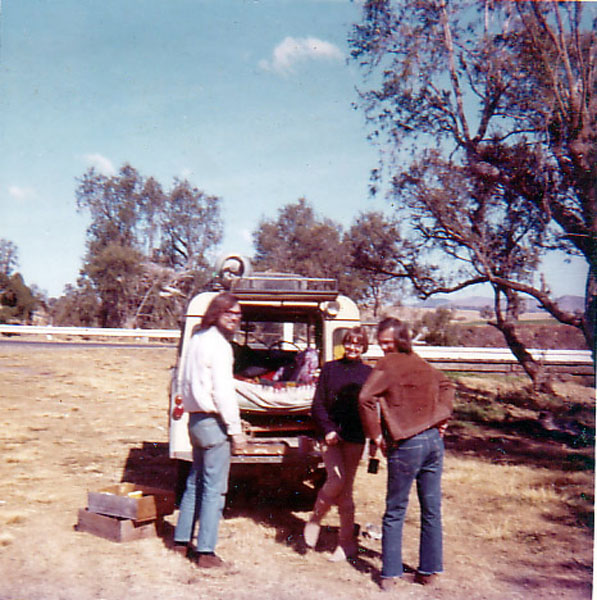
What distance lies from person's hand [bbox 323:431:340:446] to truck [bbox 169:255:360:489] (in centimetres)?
93

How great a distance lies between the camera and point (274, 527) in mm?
5988

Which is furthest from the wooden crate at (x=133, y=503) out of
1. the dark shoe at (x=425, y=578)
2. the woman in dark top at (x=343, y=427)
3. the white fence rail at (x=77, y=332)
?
the white fence rail at (x=77, y=332)

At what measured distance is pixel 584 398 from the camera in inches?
576

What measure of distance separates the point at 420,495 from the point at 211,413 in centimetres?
156

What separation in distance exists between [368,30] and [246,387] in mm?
7496

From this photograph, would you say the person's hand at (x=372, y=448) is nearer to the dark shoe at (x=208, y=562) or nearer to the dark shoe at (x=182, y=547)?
the dark shoe at (x=208, y=562)

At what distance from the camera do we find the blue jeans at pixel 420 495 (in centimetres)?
443

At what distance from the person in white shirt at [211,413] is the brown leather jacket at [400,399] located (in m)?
0.95

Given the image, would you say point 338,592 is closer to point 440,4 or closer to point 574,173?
point 574,173

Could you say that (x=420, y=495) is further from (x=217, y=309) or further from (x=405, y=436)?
(x=217, y=309)

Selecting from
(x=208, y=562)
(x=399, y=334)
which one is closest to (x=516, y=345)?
(x=399, y=334)

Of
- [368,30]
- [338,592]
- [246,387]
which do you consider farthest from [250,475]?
[368,30]

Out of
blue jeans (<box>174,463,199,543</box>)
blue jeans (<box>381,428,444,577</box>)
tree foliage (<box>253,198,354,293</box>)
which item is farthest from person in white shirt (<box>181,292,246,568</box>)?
tree foliage (<box>253,198,354,293</box>)

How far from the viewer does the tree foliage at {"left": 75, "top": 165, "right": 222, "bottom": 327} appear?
3641 centimetres
